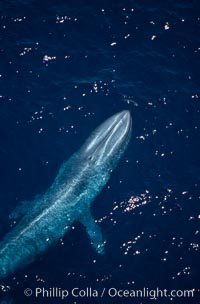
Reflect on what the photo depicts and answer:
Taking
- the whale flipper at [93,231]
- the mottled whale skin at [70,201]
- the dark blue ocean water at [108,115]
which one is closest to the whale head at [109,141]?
the mottled whale skin at [70,201]

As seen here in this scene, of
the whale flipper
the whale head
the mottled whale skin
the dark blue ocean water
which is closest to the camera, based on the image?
the mottled whale skin

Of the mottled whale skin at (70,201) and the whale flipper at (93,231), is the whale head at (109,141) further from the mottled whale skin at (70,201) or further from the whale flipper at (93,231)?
the whale flipper at (93,231)

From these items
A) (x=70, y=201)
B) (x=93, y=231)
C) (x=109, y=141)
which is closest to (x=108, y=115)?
(x=109, y=141)

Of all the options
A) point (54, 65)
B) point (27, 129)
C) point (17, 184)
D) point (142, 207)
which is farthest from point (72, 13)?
point (142, 207)

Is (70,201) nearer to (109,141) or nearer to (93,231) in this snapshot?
(93,231)

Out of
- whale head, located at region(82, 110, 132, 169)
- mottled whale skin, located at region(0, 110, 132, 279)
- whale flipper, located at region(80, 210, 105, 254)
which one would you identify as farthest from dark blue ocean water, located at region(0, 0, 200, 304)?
whale head, located at region(82, 110, 132, 169)

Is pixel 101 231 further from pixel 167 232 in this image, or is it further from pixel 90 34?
pixel 90 34

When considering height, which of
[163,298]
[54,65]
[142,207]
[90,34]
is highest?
[90,34]

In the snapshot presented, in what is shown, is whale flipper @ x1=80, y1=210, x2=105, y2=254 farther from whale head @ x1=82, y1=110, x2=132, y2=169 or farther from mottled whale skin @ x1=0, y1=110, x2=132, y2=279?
whale head @ x1=82, y1=110, x2=132, y2=169
